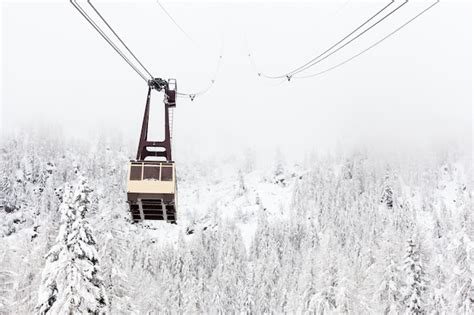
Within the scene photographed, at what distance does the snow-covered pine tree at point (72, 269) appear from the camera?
2403cm

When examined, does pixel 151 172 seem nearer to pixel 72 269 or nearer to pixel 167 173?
pixel 167 173

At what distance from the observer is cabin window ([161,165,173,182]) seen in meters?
23.5

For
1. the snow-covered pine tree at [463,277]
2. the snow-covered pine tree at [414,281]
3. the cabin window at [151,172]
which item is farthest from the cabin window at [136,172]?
the snow-covered pine tree at [463,277]

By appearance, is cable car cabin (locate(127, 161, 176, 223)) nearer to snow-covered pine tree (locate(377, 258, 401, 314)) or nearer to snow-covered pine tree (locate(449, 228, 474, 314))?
snow-covered pine tree (locate(449, 228, 474, 314))

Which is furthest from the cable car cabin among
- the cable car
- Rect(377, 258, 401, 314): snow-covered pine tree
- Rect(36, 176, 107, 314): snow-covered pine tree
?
Rect(377, 258, 401, 314): snow-covered pine tree

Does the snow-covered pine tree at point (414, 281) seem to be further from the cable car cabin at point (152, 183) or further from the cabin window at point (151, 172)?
the cabin window at point (151, 172)

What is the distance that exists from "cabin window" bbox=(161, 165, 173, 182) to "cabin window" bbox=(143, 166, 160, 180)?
7.6 inches

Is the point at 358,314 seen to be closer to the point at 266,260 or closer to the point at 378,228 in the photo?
the point at 266,260

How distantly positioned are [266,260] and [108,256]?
309 ft

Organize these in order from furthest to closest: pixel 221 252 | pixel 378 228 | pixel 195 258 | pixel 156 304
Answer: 1. pixel 378 228
2. pixel 195 258
3. pixel 221 252
4. pixel 156 304

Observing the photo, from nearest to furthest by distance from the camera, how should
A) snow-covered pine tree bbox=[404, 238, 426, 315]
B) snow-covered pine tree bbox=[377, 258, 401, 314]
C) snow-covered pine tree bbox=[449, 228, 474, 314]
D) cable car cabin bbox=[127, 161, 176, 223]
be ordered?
1. cable car cabin bbox=[127, 161, 176, 223]
2. snow-covered pine tree bbox=[449, 228, 474, 314]
3. snow-covered pine tree bbox=[404, 238, 426, 315]
4. snow-covered pine tree bbox=[377, 258, 401, 314]

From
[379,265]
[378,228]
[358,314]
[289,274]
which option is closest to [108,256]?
[358,314]

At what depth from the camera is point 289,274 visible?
108188 mm

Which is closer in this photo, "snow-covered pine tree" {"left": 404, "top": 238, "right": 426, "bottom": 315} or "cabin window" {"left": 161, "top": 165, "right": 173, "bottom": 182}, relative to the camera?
"cabin window" {"left": 161, "top": 165, "right": 173, "bottom": 182}
